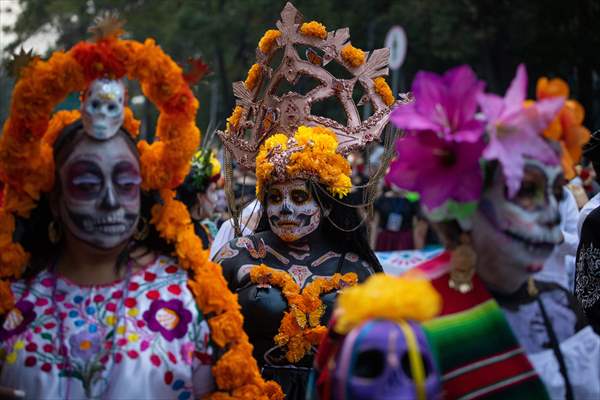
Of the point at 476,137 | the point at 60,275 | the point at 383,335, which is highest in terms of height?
the point at 476,137

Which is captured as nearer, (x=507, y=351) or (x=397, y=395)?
(x=397, y=395)

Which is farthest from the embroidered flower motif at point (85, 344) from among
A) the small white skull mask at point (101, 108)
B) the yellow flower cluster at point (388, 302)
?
the yellow flower cluster at point (388, 302)

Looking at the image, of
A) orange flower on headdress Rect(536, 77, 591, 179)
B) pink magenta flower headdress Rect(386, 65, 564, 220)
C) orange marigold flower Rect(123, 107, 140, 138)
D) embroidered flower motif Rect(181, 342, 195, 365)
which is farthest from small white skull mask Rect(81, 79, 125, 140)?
orange flower on headdress Rect(536, 77, 591, 179)

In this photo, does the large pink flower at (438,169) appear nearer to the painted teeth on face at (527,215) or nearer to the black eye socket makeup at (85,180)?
the painted teeth on face at (527,215)

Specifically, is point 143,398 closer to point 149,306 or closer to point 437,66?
point 149,306

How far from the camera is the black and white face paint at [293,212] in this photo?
6496mm

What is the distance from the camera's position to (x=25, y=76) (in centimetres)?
436

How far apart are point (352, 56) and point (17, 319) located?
3.38 metres

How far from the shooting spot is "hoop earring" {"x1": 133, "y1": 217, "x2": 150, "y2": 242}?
4676mm

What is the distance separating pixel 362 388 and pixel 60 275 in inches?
61.5

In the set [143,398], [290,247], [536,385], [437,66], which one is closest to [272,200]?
[290,247]

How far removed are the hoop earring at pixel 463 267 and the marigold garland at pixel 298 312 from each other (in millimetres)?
2207

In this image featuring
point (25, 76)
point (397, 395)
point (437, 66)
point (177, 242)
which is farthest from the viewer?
point (437, 66)

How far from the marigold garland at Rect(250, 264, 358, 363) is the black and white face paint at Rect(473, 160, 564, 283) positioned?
2326 millimetres
